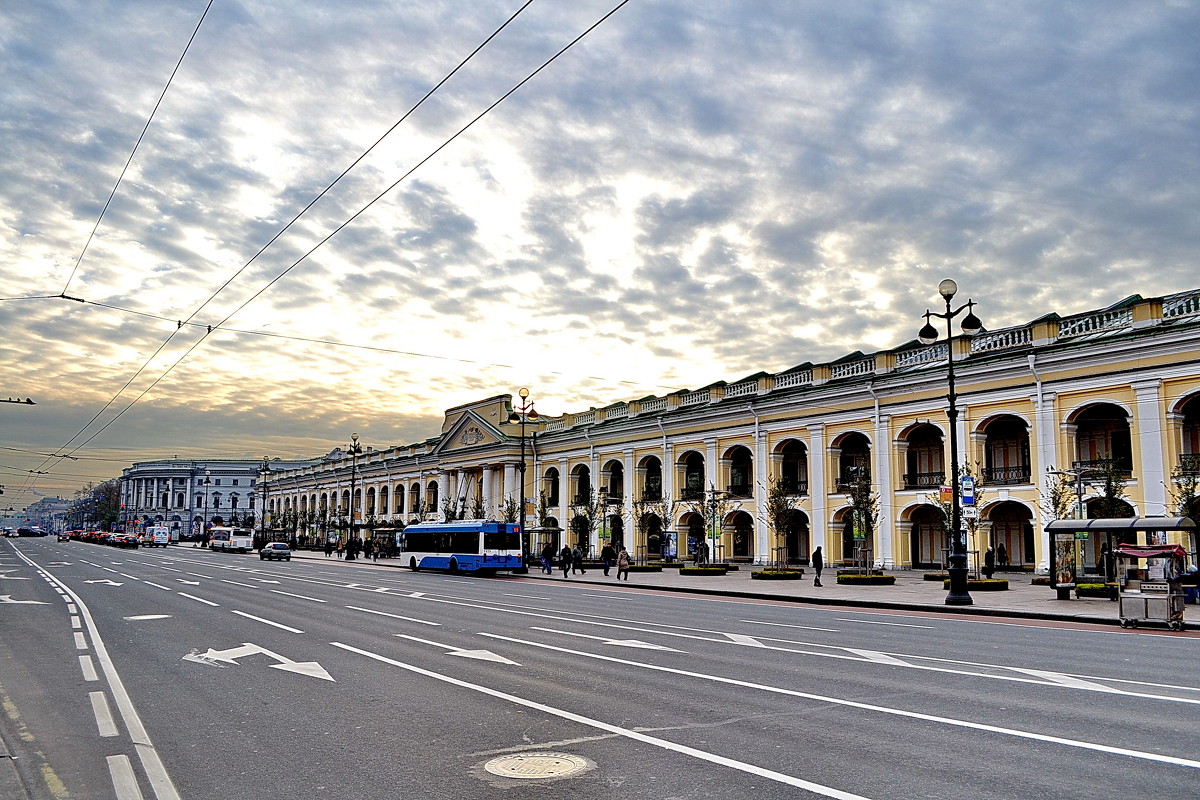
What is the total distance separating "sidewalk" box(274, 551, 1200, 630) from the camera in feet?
74.3

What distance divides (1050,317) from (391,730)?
1434 inches

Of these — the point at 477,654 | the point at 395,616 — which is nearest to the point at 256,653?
the point at 477,654

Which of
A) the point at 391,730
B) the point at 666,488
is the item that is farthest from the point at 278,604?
the point at 666,488

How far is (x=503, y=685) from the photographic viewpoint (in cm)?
1078

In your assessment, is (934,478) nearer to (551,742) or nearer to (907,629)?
(907,629)

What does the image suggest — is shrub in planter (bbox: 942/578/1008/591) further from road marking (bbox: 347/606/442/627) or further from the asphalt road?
road marking (bbox: 347/606/442/627)

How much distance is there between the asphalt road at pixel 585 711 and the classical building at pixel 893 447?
19802 millimetres

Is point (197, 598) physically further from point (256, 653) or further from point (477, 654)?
point (477, 654)

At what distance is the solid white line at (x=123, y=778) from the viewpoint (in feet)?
21.3

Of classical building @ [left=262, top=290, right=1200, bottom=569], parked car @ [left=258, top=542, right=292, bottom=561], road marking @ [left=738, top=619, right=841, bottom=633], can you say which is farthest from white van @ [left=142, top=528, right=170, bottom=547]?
road marking @ [left=738, top=619, right=841, bottom=633]

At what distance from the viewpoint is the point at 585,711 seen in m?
9.21

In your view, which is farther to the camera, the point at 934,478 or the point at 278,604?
the point at 934,478

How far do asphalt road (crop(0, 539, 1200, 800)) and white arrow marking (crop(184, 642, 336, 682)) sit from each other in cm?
10

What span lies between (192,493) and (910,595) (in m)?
177
